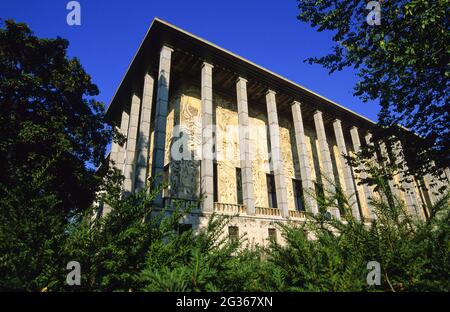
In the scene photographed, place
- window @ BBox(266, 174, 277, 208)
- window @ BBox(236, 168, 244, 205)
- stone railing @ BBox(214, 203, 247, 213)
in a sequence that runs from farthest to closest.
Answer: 1. window @ BBox(266, 174, 277, 208)
2. window @ BBox(236, 168, 244, 205)
3. stone railing @ BBox(214, 203, 247, 213)

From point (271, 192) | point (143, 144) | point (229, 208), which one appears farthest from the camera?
point (271, 192)

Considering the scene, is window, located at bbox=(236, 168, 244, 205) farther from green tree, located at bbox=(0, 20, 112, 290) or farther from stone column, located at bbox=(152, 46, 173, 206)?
green tree, located at bbox=(0, 20, 112, 290)

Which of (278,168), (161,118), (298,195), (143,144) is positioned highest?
(161,118)

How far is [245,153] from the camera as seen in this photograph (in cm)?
1614

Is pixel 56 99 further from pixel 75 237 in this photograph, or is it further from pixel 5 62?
pixel 75 237

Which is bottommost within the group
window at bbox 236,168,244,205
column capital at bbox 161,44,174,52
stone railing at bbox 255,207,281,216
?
stone railing at bbox 255,207,281,216

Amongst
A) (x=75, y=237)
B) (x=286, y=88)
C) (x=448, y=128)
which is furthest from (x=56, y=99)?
(x=286, y=88)

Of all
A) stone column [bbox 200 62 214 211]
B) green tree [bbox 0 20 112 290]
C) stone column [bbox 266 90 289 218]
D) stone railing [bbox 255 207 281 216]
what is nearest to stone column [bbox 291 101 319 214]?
stone column [bbox 266 90 289 218]

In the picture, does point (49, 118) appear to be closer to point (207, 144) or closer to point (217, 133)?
point (207, 144)

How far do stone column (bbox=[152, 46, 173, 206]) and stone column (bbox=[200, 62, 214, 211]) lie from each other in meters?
2.33

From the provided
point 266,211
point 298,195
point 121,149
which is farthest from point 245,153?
point 121,149

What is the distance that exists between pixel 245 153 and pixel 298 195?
295 inches

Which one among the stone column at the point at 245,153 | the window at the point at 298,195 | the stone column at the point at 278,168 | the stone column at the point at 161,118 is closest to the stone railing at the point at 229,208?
the stone column at the point at 245,153

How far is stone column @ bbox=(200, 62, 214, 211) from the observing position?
45.8 feet
